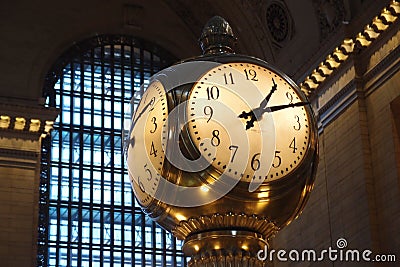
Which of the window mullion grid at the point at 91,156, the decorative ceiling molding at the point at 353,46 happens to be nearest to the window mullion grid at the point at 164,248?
the window mullion grid at the point at 91,156

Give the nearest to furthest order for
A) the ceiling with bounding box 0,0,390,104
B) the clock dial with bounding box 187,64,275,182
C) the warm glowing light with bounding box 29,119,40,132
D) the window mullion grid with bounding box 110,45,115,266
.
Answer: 1. the clock dial with bounding box 187,64,275,182
2. the ceiling with bounding box 0,0,390,104
3. the warm glowing light with bounding box 29,119,40,132
4. the window mullion grid with bounding box 110,45,115,266

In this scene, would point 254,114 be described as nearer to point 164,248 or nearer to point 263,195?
point 263,195

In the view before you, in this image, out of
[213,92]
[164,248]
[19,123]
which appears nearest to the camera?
[213,92]

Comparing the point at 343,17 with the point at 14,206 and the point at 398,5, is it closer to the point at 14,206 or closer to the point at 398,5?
the point at 398,5

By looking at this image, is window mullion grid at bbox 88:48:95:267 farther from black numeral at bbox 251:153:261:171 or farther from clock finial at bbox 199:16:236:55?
black numeral at bbox 251:153:261:171

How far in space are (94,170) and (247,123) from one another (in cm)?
1564

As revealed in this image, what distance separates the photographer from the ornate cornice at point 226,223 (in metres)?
1.93

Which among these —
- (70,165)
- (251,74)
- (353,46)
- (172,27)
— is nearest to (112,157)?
(70,165)

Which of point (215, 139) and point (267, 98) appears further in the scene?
point (267, 98)

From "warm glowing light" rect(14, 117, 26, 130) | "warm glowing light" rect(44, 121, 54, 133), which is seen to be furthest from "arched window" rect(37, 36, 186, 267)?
"warm glowing light" rect(14, 117, 26, 130)

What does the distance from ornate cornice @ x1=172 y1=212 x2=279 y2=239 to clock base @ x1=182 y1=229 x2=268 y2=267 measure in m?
0.01

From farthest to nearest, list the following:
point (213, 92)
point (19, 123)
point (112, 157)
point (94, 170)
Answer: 1. point (112, 157)
2. point (94, 170)
3. point (19, 123)
4. point (213, 92)

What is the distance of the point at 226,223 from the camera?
6.34 feet

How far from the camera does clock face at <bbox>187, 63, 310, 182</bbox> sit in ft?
6.22
